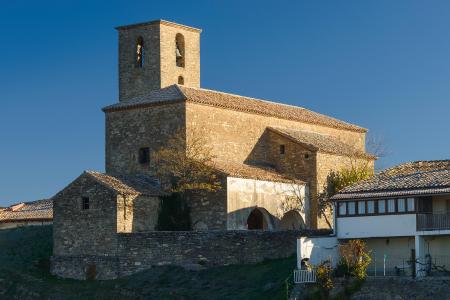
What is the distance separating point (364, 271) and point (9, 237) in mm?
24643

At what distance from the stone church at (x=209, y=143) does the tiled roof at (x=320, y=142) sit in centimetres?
10

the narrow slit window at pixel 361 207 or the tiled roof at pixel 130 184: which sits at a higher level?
the tiled roof at pixel 130 184

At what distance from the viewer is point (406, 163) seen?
5275 centimetres

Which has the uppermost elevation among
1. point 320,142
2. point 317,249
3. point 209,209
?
point 320,142

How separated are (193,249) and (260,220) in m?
9.76

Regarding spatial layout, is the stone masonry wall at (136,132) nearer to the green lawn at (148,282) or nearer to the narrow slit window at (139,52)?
the green lawn at (148,282)

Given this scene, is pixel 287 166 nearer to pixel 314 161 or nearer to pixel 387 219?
pixel 314 161

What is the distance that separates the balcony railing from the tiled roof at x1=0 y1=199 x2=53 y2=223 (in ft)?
96.8

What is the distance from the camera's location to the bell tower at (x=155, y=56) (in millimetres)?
67938

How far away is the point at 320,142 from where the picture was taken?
6444 cm

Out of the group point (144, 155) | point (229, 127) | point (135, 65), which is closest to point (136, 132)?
point (144, 155)

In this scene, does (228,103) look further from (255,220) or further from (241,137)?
(255,220)

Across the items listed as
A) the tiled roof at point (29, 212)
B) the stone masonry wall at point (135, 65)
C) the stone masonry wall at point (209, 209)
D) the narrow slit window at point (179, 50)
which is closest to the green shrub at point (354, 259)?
the stone masonry wall at point (209, 209)

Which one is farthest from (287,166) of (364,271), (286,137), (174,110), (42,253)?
(364,271)
